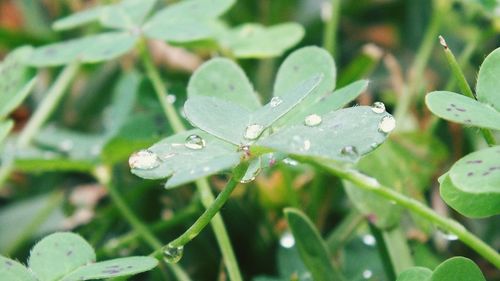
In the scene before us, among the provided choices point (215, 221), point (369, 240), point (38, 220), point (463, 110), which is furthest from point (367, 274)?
point (38, 220)

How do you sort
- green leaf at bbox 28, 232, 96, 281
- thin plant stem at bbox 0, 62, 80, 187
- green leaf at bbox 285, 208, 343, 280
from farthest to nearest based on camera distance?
thin plant stem at bbox 0, 62, 80, 187
green leaf at bbox 285, 208, 343, 280
green leaf at bbox 28, 232, 96, 281

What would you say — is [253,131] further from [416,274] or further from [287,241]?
[287,241]

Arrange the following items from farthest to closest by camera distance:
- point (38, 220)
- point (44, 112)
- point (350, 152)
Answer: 1. point (38, 220)
2. point (44, 112)
3. point (350, 152)

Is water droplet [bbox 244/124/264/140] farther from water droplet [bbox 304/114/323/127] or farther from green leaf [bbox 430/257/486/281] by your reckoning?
green leaf [bbox 430/257/486/281]

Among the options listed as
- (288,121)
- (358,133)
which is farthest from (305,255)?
(358,133)

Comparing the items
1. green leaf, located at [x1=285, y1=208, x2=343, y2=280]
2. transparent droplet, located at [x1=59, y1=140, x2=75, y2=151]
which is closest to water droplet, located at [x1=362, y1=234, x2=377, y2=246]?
green leaf, located at [x1=285, y1=208, x2=343, y2=280]

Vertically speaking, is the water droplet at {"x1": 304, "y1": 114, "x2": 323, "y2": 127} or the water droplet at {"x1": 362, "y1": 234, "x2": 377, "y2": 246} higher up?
the water droplet at {"x1": 304, "y1": 114, "x2": 323, "y2": 127}
